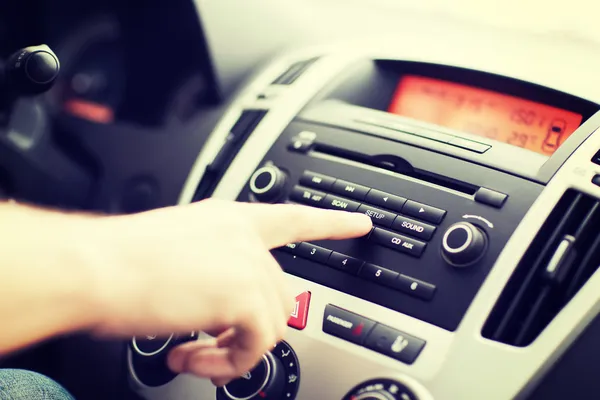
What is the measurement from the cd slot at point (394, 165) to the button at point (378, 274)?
95 mm

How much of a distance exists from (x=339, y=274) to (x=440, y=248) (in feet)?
0.29

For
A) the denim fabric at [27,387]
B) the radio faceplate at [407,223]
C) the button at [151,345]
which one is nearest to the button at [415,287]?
the radio faceplate at [407,223]

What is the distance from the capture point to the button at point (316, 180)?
612mm

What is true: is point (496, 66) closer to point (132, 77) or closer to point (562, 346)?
point (562, 346)

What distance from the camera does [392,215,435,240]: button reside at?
1.82 feet

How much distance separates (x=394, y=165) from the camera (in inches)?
24.2

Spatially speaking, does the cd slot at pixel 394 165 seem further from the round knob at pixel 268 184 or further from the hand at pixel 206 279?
the hand at pixel 206 279

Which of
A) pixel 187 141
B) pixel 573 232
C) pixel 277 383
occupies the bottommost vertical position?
Result: pixel 277 383

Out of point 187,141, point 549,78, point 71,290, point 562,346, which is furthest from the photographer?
point 187,141

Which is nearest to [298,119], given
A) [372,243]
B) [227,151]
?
[227,151]

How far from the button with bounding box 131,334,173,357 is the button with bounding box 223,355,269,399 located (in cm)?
8

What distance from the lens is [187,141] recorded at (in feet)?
2.62

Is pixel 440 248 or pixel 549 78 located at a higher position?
pixel 549 78

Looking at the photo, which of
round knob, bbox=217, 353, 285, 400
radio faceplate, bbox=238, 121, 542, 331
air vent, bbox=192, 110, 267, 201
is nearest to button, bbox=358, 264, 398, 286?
radio faceplate, bbox=238, 121, 542, 331
